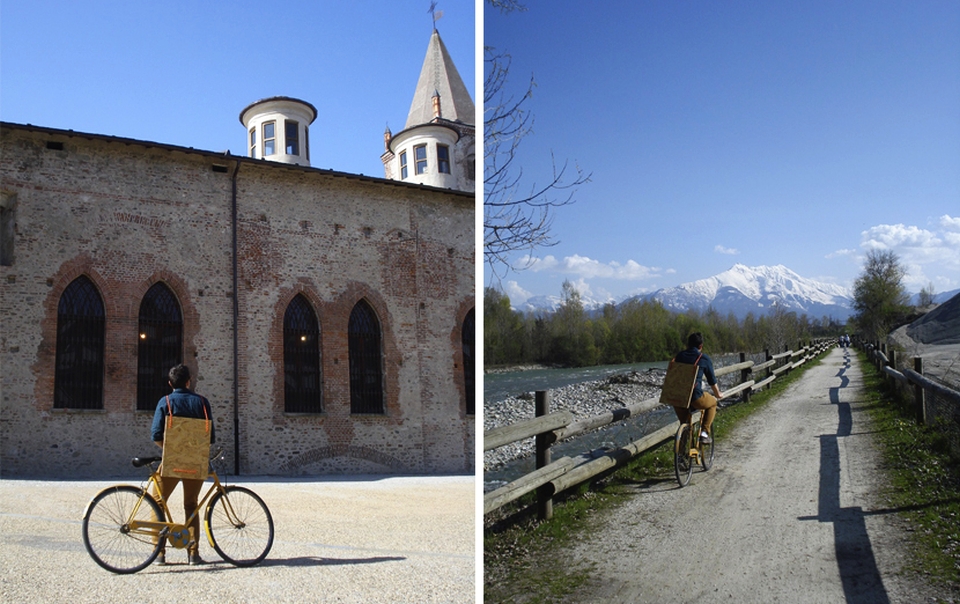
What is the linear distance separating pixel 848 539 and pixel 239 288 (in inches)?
447

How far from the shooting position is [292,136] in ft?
56.4

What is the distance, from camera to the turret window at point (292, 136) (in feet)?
56.0

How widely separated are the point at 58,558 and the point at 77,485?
4.70 metres

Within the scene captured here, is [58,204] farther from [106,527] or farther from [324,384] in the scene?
[106,527]

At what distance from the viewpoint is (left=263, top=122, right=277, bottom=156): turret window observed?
16969mm

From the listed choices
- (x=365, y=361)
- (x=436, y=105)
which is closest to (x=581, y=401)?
(x=365, y=361)

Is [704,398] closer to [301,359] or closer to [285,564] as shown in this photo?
[285,564]

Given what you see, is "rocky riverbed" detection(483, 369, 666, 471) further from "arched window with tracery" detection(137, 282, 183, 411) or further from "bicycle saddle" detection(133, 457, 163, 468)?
"arched window with tracery" detection(137, 282, 183, 411)

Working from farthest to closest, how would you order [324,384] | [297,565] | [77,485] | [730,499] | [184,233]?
[324,384] → [184,233] → [77,485] → [297,565] → [730,499]

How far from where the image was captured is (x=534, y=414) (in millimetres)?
3631

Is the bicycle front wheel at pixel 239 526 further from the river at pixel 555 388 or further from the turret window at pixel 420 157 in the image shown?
the turret window at pixel 420 157

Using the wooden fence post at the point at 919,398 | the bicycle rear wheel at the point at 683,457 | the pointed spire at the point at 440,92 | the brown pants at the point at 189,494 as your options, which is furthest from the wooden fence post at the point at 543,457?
the pointed spire at the point at 440,92

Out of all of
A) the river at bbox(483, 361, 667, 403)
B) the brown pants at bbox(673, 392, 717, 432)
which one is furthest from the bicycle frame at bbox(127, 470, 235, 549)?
the brown pants at bbox(673, 392, 717, 432)

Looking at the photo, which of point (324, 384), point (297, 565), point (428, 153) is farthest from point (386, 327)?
point (297, 565)
